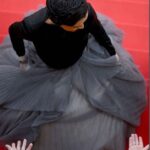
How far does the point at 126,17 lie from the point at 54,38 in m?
0.70

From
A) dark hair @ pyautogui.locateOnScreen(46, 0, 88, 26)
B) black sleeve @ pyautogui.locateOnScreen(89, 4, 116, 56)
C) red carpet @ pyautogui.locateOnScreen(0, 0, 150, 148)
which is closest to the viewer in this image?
dark hair @ pyautogui.locateOnScreen(46, 0, 88, 26)

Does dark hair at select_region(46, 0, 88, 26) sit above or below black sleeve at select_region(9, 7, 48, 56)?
above

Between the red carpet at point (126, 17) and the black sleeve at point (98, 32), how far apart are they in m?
0.42

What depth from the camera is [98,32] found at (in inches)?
54.1

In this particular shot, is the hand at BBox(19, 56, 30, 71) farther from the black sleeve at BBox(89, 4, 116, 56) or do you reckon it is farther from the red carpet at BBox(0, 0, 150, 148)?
the red carpet at BBox(0, 0, 150, 148)

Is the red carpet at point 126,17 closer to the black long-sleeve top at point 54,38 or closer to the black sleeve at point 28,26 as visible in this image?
the black long-sleeve top at point 54,38

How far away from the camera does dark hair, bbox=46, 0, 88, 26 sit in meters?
1.19

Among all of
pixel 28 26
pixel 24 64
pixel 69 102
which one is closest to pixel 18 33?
pixel 28 26

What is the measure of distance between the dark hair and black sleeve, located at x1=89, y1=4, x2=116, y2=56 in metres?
0.08

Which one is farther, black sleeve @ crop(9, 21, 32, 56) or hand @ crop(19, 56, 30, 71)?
hand @ crop(19, 56, 30, 71)

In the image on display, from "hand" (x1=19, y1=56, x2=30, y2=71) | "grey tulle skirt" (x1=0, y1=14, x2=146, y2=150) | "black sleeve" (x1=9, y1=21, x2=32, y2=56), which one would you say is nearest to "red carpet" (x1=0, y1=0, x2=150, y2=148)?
"grey tulle skirt" (x1=0, y1=14, x2=146, y2=150)

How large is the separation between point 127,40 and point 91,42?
42 centimetres

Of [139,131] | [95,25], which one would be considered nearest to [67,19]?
[95,25]

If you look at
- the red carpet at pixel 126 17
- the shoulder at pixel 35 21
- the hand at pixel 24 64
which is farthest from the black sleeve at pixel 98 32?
the red carpet at pixel 126 17
